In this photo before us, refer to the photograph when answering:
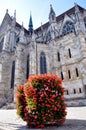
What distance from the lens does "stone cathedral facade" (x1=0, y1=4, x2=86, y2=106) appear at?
59.0ft

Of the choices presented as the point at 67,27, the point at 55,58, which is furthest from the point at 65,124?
the point at 67,27

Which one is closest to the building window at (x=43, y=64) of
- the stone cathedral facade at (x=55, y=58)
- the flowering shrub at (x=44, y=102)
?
the stone cathedral facade at (x=55, y=58)

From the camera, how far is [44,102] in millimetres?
4457

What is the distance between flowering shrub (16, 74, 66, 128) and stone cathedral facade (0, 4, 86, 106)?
1149cm

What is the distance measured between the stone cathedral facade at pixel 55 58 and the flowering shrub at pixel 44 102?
11.5m

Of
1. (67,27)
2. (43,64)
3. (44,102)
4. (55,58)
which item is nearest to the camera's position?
(44,102)

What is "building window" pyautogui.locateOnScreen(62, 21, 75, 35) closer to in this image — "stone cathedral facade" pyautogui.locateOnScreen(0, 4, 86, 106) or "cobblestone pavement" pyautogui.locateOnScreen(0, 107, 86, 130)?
"stone cathedral facade" pyautogui.locateOnScreen(0, 4, 86, 106)

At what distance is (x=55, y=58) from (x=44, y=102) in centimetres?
1724

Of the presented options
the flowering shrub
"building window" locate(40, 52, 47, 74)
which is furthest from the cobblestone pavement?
"building window" locate(40, 52, 47, 74)

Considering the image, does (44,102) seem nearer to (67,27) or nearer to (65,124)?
(65,124)

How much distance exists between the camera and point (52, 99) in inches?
176

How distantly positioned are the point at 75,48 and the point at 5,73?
14064 mm

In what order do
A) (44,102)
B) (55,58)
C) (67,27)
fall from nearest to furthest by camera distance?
1. (44,102)
2. (55,58)
3. (67,27)

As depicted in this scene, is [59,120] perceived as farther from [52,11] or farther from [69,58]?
[52,11]
